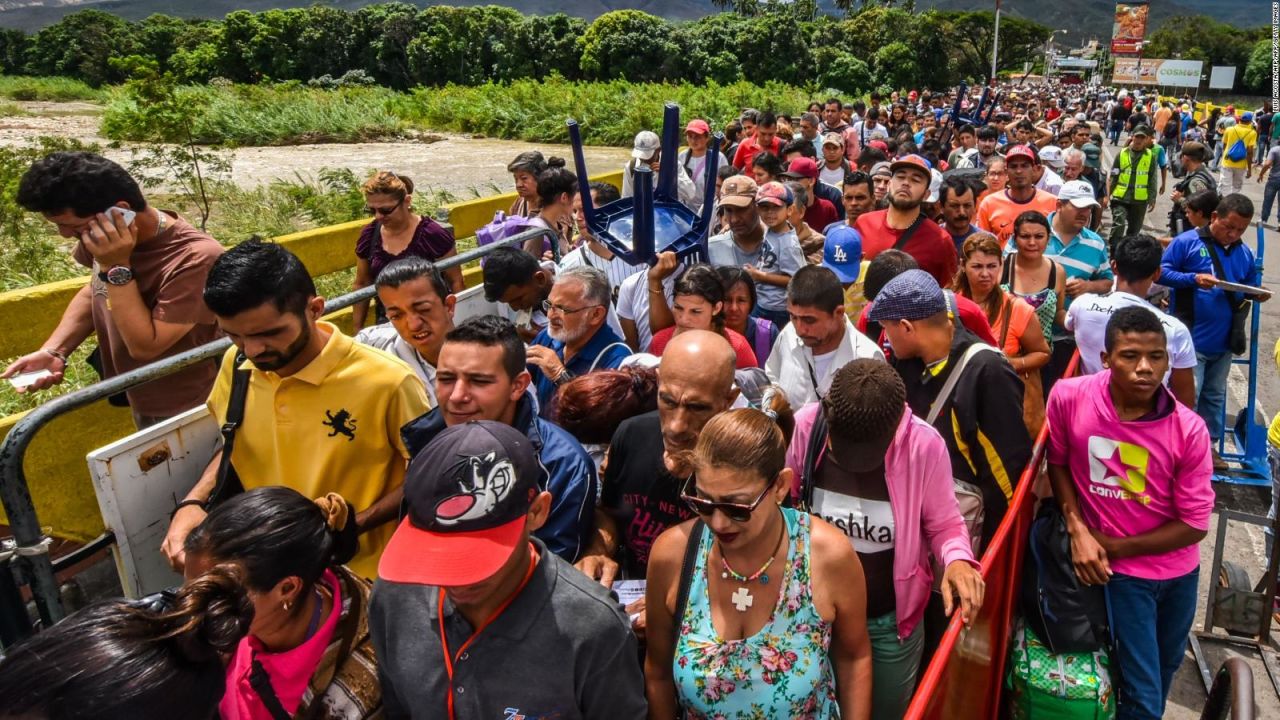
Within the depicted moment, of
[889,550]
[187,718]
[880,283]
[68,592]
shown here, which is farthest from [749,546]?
[68,592]

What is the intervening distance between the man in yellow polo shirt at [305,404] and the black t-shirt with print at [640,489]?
2.33ft

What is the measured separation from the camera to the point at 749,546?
2129mm

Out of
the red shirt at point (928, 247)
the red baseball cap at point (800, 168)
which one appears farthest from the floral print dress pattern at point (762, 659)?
the red baseball cap at point (800, 168)

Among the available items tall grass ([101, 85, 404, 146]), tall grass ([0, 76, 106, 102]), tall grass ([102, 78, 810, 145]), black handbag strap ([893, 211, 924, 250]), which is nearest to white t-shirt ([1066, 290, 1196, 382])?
black handbag strap ([893, 211, 924, 250])

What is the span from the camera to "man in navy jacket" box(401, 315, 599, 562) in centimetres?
253

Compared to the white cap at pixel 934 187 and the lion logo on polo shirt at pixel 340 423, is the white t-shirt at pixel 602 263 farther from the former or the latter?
the white cap at pixel 934 187

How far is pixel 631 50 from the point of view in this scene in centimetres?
4853

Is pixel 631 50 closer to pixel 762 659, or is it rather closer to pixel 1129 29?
pixel 762 659

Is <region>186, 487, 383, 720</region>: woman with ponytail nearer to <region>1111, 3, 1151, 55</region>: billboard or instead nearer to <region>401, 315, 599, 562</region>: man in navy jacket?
<region>401, 315, 599, 562</region>: man in navy jacket

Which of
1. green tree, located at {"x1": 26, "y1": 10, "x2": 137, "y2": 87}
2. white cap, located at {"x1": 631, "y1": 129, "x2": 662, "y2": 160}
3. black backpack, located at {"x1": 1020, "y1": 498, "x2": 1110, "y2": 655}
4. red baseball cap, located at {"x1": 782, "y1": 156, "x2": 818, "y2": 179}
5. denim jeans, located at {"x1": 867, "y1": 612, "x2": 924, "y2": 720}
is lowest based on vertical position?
black backpack, located at {"x1": 1020, "y1": 498, "x2": 1110, "y2": 655}

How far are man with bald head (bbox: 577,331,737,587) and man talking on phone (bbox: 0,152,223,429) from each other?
1888 millimetres

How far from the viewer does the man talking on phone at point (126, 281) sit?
9.66 ft

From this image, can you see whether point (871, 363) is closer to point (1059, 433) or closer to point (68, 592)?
point (1059, 433)

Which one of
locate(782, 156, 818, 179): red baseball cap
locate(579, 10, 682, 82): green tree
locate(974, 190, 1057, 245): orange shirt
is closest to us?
locate(974, 190, 1057, 245): orange shirt
